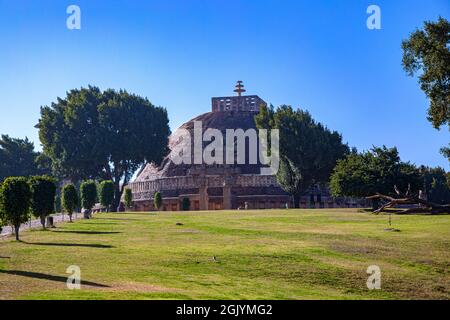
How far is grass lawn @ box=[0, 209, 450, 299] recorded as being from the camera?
57.9 ft

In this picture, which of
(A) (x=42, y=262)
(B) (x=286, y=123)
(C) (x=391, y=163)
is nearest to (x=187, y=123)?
(B) (x=286, y=123)

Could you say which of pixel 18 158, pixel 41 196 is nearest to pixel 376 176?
pixel 41 196

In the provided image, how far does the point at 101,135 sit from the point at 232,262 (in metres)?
61.9

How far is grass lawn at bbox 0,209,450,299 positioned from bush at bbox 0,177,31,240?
130 centimetres

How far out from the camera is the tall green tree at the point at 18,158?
A: 108 m

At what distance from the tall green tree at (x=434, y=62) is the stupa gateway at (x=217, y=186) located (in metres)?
43.6

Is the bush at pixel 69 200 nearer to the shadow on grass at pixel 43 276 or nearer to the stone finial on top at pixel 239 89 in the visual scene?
the shadow on grass at pixel 43 276

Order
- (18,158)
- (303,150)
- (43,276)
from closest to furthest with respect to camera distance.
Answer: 1. (43,276)
2. (303,150)
3. (18,158)

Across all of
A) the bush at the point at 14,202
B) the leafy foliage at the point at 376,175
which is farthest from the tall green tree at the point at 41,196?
the leafy foliage at the point at 376,175

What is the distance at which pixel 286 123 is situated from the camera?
76.9 metres

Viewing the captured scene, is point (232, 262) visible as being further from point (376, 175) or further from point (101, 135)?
point (101, 135)

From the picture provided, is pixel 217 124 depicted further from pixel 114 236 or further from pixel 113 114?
pixel 114 236

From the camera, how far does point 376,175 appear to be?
5153cm

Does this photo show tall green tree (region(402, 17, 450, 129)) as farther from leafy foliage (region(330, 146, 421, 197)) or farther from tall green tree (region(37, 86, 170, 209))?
tall green tree (region(37, 86, 170, 209))
